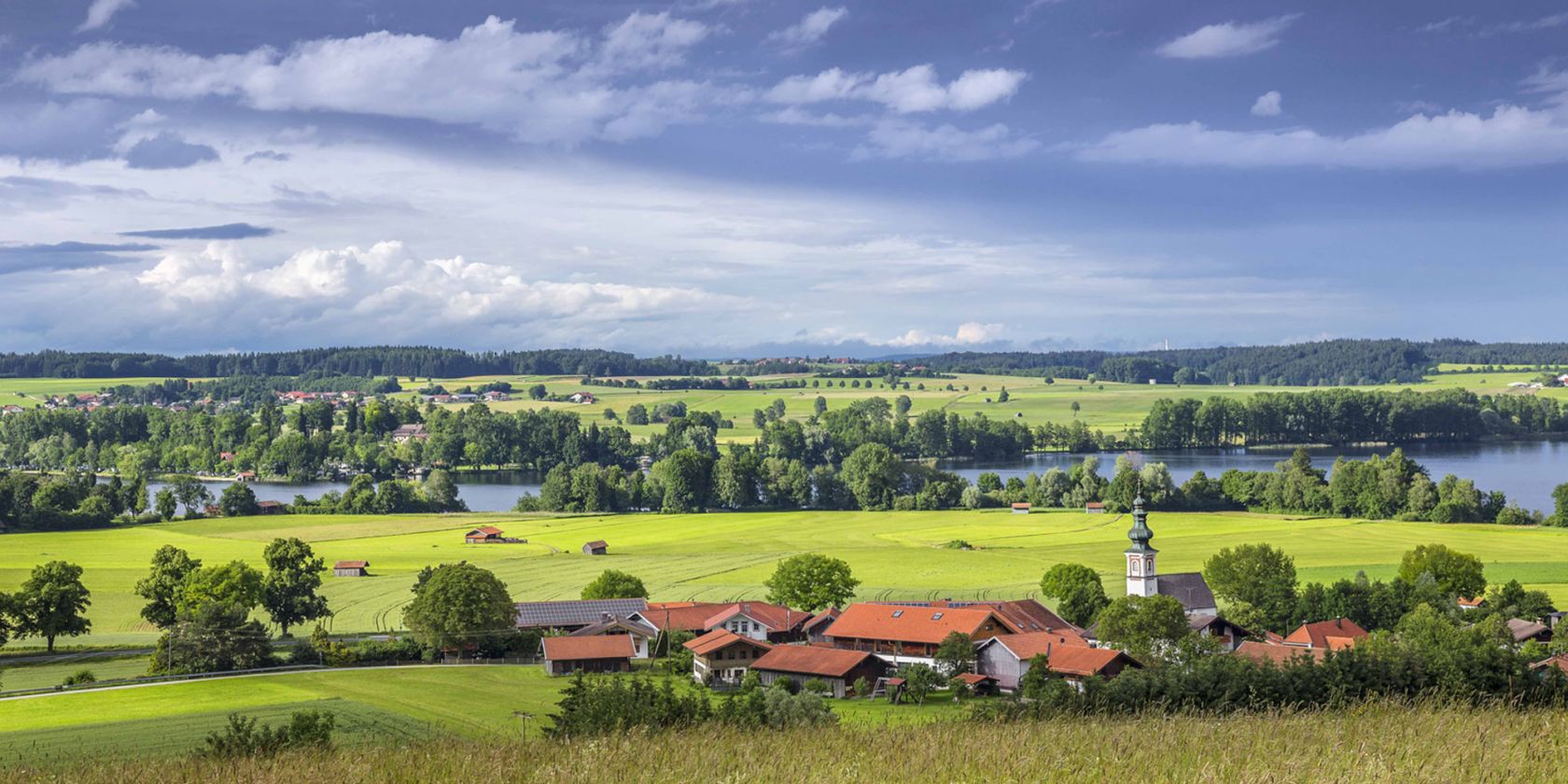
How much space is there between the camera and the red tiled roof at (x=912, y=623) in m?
35.0

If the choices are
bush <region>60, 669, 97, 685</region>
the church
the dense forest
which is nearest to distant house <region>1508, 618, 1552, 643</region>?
the church

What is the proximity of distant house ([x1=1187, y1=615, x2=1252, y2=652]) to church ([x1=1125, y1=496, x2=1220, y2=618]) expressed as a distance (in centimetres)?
137

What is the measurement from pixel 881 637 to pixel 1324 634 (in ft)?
42.5

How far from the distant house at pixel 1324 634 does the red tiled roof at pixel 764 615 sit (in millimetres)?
14645

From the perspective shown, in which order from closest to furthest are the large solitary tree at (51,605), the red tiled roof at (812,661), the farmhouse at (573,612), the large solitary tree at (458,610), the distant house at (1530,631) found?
the red tiled roof at (812,661), the distant house at (1530,631), the large solitary tree at (458,610), the large solitary tree at (51,605), the farmhouse at (573,612)

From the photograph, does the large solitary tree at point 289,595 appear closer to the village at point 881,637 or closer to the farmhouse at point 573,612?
the farmhouse at point 573,612

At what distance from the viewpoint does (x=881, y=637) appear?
35.8m

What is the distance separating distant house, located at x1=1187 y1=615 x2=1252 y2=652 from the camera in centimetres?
3769

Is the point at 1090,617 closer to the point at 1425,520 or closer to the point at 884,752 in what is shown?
the point at 884,752

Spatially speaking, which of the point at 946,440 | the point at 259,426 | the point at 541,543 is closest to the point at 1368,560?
the point at 541,543

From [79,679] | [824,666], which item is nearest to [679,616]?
[824,666]

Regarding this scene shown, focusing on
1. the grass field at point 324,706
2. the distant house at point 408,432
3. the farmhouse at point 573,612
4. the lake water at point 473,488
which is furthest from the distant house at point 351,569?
the distant house at point 408,432

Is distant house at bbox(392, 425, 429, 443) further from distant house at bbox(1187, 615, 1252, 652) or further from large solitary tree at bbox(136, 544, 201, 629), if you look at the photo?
distant house at bbox(1187, 615, 1252, 652)

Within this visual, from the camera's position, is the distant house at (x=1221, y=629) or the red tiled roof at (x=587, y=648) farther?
the distant house at (x=1221, y=629)
